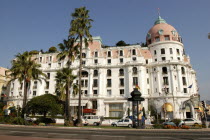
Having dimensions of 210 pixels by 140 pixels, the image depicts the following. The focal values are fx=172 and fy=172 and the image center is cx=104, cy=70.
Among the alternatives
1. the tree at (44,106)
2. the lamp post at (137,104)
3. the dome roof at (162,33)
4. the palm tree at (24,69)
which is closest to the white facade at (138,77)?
the dome roof at (162,33)

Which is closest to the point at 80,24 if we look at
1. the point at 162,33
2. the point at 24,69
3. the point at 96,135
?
the point at 24,69

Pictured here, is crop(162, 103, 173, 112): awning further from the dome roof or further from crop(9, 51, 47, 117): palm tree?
crop(9, 51, 47, 117): palm tree

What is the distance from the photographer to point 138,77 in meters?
51.2

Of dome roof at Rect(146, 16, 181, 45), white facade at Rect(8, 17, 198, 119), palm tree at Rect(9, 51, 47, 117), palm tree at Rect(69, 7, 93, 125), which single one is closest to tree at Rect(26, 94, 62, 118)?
palm tree at Rect(9, 51, 47, 117)

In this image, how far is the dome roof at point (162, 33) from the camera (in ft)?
178

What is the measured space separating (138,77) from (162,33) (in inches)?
647

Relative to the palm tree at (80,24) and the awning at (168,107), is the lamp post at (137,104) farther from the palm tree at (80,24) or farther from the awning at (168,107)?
the awning at (168,107)

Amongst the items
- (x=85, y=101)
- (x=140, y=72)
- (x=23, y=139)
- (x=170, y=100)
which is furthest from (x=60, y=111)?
(x=170, y=100)

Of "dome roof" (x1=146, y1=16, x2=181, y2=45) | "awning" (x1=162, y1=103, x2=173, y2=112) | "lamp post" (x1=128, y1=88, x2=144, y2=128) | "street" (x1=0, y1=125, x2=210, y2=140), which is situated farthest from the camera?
"dome roof" (x1=146, y1=16, x2=181, y2=45)

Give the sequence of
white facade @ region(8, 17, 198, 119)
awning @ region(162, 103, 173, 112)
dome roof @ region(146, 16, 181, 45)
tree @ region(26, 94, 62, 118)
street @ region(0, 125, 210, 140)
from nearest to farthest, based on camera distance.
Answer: street @ region(0, 125, 210, 140) → tree @ region(26, 94, 62, 118) → awning @ region(162, 103, 173, 112) → white facade @ region(8, 17, 198, 119) → dome roof @ region(146, 16, 181, 45)

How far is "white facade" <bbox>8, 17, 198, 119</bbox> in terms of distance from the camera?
48531 millimetres

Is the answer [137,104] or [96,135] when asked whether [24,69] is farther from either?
[96,135]

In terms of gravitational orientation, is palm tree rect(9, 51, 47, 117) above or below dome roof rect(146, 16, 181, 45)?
below

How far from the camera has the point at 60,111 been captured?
3334cm
